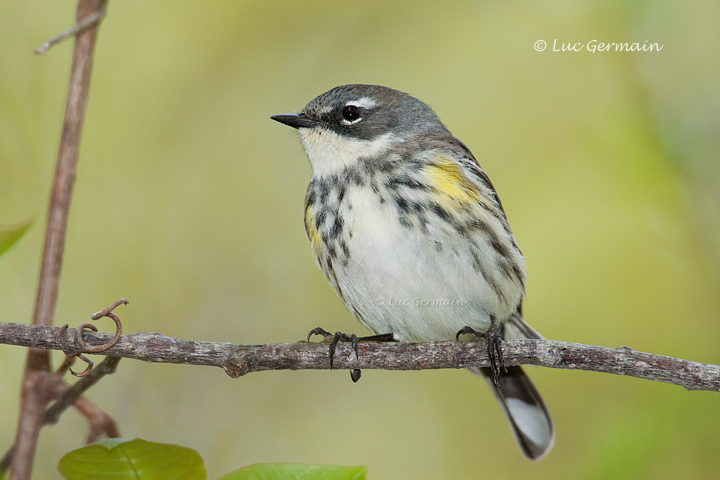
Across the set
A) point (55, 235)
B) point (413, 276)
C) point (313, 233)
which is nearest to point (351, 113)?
point (313, 233)

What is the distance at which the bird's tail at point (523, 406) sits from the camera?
3.49m

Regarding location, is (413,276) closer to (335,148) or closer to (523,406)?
(335,148)

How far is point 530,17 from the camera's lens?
4.21m

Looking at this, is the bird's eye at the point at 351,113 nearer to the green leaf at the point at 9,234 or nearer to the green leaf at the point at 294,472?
the green leaf at the point at 9,234

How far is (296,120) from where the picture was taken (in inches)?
132

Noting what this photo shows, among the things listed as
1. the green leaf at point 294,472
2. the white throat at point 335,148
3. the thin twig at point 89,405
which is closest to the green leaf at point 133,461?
the green leaf at point 294,472

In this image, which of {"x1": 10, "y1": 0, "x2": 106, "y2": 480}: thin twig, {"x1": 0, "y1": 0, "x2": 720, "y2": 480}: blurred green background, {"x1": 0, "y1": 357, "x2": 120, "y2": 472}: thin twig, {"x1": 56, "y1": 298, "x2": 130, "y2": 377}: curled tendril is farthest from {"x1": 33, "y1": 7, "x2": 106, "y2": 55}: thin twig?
{"x1": 0, "y1": 0, "x2": 720, "y2": 480}: blurred green background

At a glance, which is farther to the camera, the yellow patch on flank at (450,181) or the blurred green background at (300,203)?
the blurred green background at (300,203)

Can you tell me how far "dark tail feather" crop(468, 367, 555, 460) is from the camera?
348 cm

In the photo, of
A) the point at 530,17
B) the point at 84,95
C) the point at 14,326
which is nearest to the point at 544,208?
the point at 530,17

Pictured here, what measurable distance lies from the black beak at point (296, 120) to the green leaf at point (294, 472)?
2.20 m

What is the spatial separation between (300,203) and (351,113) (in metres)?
1.06

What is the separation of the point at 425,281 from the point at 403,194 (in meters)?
0.40

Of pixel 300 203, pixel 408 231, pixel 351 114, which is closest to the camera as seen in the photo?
pixel 408 231
